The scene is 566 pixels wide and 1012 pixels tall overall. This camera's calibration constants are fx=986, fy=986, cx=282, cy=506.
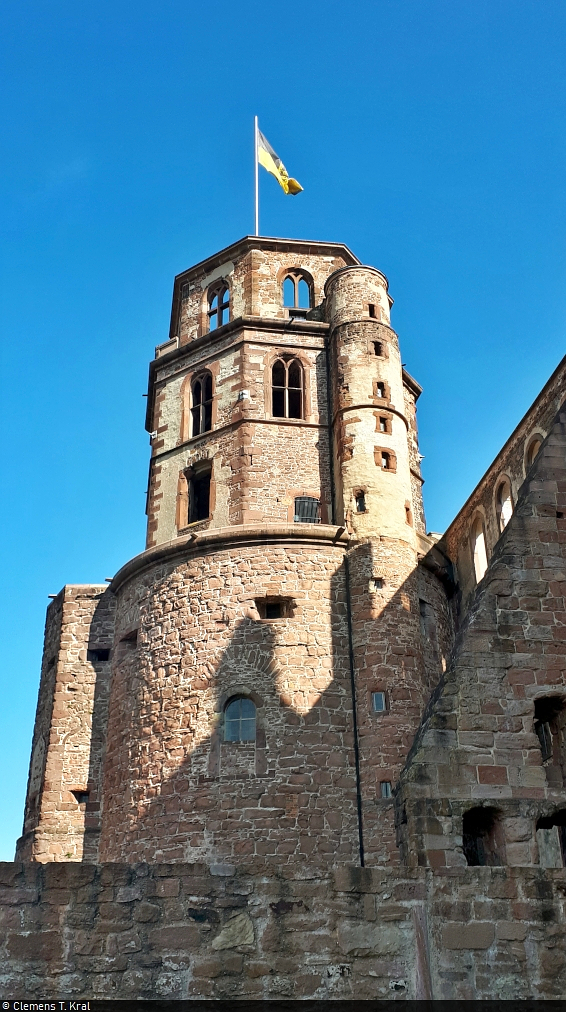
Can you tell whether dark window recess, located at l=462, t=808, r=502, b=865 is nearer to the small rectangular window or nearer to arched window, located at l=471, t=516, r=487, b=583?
the small rectangular window

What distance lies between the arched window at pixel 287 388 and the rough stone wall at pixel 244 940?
17.0 metres

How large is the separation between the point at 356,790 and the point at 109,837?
5334mm

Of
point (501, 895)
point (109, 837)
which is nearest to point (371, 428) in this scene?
point (109, 837)

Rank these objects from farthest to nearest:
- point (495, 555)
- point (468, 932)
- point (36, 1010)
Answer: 1. point (495, 555)
2. point (468, 932)
3. point (36, 1010)

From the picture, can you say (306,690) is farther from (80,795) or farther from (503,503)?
(503,503)

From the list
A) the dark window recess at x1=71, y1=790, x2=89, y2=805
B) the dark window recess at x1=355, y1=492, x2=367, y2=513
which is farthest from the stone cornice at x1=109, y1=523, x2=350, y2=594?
the dark window recess at x1=71, y1=790, x2=89, y2=805

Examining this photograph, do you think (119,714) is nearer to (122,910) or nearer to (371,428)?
(371,428)

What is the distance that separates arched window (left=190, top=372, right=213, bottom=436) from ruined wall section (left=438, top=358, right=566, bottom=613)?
6.65 meters

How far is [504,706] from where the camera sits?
10.1 metres

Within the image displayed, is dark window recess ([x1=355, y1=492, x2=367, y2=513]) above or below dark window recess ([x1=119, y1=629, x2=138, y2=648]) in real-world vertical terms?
above

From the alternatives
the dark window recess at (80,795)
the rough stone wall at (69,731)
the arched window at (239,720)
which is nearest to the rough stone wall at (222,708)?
the arched window at (239,720)

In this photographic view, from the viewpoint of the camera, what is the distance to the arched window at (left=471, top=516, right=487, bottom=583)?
22672 millimetres

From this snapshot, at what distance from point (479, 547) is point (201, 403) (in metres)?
7.99

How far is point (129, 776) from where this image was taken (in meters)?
19.7
